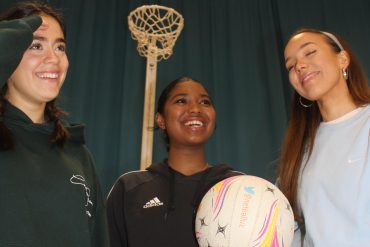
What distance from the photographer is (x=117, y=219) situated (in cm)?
150

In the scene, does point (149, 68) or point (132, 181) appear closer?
point (132, 181)

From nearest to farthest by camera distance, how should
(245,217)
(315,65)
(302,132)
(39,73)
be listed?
(245,217) → (39,73) → (315,65) → (302,132)

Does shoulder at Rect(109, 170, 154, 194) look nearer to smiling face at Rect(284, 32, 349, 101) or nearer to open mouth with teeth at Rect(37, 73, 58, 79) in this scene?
open mouth with teeth at Rect(37, 73, 58, 79)

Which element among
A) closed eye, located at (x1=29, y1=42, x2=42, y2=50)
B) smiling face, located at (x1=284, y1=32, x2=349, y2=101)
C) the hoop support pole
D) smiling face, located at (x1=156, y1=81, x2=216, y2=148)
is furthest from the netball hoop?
closed eye, located at (x1=29, y1=42, x2=42, y2=50)

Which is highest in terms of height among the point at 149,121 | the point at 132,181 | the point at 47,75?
the point at 47,75

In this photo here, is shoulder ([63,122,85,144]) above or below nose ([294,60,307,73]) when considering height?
below

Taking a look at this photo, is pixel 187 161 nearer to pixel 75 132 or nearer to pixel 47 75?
pixel 75 132

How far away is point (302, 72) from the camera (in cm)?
146

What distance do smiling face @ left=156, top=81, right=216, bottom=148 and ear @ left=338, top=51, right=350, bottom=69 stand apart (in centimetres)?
58

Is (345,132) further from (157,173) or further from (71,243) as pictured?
(71,243)

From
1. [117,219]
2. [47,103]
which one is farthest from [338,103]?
[47,103]

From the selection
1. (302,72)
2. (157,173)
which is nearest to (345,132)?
(302,72)

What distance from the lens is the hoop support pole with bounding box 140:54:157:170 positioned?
89.0 inches

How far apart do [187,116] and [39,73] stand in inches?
27.1
